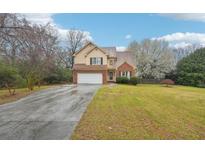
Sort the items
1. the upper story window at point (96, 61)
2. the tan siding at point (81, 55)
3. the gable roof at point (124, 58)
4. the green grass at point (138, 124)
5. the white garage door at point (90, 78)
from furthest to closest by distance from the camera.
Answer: the gable roof at point (124, 58) < the tan siding at point (81, 55) < the upper story window at point (96, 61) < the white garage door at point (90, 78) < the green grass at point (138, 124)

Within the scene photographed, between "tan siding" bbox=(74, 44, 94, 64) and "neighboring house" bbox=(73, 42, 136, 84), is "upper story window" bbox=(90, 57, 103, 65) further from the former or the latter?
"tan siding" bbox=(74, 44, 94, 64)

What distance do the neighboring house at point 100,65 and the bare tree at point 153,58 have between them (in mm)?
5005

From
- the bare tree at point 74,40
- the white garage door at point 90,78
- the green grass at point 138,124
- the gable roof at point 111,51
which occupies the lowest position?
the green grass at point 138,124

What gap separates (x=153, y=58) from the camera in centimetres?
4044

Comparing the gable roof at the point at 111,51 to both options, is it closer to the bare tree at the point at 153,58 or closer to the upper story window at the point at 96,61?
the upper story window at the point at 96,61

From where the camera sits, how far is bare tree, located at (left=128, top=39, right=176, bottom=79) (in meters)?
40.0

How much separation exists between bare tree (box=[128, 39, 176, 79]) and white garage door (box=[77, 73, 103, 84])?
1209 centimetres

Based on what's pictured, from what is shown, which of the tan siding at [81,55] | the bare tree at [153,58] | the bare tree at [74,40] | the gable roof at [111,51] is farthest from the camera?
the bare tree at [153,58]

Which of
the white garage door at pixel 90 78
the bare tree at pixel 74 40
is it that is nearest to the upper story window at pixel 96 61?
the white garage door at pixel 90 78

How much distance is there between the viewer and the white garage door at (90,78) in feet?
98.6

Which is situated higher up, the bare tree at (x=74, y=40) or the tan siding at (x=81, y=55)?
the bare tree at (x=74, y=40)

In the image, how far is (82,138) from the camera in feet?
22.9

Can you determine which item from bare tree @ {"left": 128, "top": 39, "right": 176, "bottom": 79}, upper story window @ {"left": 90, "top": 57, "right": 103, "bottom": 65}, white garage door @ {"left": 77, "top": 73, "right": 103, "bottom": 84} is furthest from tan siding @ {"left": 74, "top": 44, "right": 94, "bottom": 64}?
bare tree @ {"left": 128, "top": 39, "right": 176, "bottom": 79}
